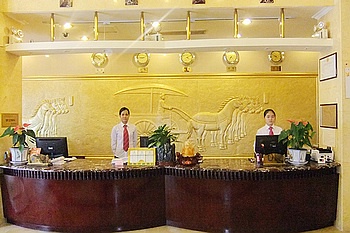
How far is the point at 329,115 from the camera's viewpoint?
473cm

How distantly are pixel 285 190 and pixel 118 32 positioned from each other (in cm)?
397

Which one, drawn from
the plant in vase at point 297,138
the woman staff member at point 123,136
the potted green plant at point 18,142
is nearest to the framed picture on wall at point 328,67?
the plant in vase at point 297,138

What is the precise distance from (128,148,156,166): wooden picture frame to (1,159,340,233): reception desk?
13cm

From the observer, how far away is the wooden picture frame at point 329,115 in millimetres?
4555

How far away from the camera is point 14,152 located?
4.74 metres

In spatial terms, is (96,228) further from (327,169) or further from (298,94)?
(298,94)

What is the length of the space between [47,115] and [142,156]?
129 inches

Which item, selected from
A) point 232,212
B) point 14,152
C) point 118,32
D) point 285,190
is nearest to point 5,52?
point 14,152

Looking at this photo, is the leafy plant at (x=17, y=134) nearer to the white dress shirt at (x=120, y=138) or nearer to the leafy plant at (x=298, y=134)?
the white dress shirt at (x=120, y=138)

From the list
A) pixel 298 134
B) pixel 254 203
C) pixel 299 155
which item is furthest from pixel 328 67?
pixel 254 203

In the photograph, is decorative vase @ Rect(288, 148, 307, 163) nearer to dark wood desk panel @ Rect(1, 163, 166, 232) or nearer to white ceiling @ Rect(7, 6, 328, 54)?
white ceiling @ Rect(7, 6, 328, 54)

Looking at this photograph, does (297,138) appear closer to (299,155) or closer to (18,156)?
(299,155)

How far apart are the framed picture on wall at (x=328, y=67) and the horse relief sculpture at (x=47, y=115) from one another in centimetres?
461

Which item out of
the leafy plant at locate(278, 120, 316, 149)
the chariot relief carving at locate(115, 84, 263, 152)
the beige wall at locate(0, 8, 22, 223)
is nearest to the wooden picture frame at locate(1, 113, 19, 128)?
the beige wall at locate(0, 8, 22, 223)
